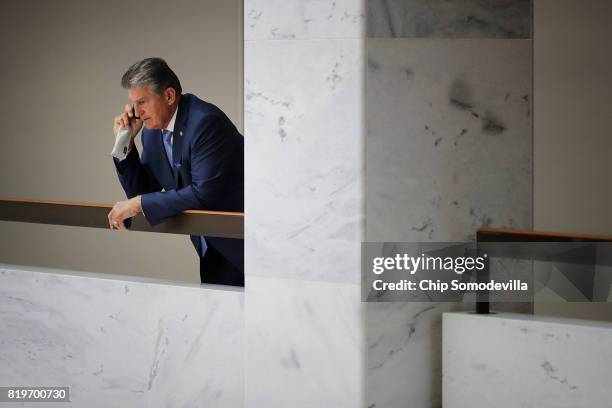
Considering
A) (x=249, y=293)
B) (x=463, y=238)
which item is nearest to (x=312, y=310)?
(x=249, y=293)

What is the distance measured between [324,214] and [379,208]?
23 cm

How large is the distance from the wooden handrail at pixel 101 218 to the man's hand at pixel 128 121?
0.49 meters

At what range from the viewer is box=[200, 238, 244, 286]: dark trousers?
5.37m

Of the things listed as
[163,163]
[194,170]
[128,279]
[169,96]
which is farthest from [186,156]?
[128,279]

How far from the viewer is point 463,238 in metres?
4.22

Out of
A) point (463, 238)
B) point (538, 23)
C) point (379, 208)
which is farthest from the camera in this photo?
point (538, 23)

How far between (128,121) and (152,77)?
0.27m

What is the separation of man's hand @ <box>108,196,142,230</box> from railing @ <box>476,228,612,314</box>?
1735 mm

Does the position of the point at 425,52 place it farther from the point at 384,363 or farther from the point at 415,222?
the point at 384,363

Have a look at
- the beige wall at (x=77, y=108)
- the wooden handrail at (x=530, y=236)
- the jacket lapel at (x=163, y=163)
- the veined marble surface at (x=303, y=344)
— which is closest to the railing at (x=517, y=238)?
the wooden handrail at (x=530, y=236)

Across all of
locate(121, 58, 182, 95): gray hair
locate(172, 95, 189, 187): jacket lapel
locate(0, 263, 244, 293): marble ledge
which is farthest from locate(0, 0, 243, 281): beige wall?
locate(0, 263, 244, 293): marble ledge

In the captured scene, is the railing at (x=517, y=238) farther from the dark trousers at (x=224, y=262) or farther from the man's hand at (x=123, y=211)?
the man's hand at (x=123, y=211)

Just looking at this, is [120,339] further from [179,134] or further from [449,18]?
[449,18]

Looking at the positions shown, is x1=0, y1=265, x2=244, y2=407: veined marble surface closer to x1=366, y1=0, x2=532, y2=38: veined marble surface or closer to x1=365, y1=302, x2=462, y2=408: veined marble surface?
x1=365, y1=302, x2=462, y2=408: veined marble surface
